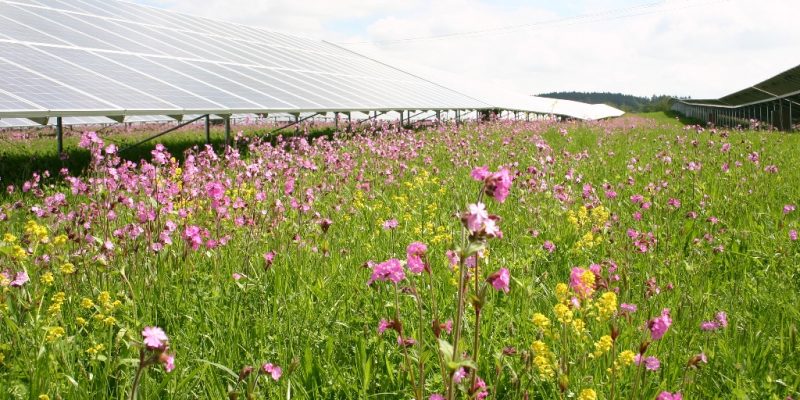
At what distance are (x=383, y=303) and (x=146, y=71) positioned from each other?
882cm

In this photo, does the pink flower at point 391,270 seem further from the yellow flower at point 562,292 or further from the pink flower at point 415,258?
the yellow flower at point 562,292

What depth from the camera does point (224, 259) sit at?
3670 mm

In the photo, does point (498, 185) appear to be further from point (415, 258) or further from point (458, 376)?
point (458, 376)

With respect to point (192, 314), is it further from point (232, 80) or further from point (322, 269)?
point (232, 80)

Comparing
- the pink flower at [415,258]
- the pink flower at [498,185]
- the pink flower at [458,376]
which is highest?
the pink flower at [498,185]

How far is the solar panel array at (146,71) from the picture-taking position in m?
7.84

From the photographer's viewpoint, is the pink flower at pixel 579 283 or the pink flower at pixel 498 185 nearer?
the pink flower at pixel 498 185

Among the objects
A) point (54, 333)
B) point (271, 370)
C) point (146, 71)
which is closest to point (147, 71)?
point (146, 71)

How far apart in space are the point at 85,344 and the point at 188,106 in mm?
6857

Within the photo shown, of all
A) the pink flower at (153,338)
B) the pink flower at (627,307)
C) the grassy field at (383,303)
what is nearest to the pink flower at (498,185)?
the grassy field at (383,303)

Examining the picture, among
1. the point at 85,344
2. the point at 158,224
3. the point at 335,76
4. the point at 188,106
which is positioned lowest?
the point at 85,344

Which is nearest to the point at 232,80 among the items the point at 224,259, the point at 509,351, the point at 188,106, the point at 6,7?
the point at 188,106

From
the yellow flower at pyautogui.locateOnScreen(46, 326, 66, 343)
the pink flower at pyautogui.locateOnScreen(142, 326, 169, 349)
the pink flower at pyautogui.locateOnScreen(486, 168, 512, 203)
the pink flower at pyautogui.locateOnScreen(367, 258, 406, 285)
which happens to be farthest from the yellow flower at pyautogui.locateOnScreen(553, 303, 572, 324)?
the yellow flower at pyautogui.locateOnScreen(46, 326, 66, 343)

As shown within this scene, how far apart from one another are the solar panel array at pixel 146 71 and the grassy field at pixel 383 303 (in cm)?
360
